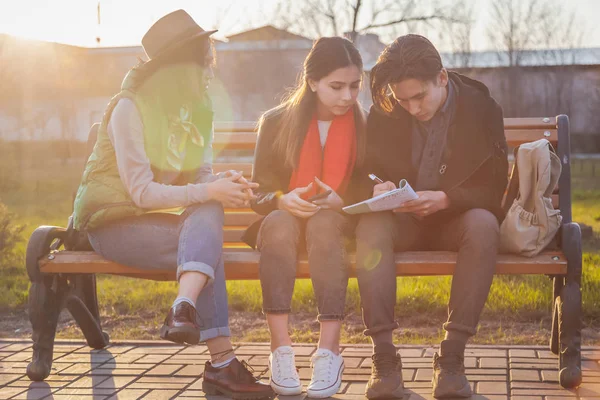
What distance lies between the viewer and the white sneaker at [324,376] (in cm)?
359

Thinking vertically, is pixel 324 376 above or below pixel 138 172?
below

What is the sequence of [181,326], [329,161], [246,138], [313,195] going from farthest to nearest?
[246,138] < [329,161] < [313,195] < [181,326]

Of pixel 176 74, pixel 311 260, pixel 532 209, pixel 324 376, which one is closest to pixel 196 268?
pixel 311 260

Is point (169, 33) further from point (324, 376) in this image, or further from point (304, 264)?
point (324, 376)

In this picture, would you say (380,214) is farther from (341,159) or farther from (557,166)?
(557,166)

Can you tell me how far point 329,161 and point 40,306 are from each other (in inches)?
58.5

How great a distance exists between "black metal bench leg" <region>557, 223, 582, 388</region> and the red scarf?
0.99m

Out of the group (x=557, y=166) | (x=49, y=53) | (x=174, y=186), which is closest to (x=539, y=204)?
(x=557, y=166)

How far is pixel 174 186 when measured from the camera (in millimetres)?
3820

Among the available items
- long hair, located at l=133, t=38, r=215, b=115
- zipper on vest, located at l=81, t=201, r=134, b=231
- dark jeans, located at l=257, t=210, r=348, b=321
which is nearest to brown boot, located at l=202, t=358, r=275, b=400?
dark jeans, located at l=257, t=210, r=348, b=321

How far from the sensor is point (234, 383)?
365 cm

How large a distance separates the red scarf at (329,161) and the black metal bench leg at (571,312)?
0.99 m

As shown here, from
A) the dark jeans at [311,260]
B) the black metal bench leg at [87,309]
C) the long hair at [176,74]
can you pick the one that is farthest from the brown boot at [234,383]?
the long hair at [176,74]

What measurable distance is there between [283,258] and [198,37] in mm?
1049
